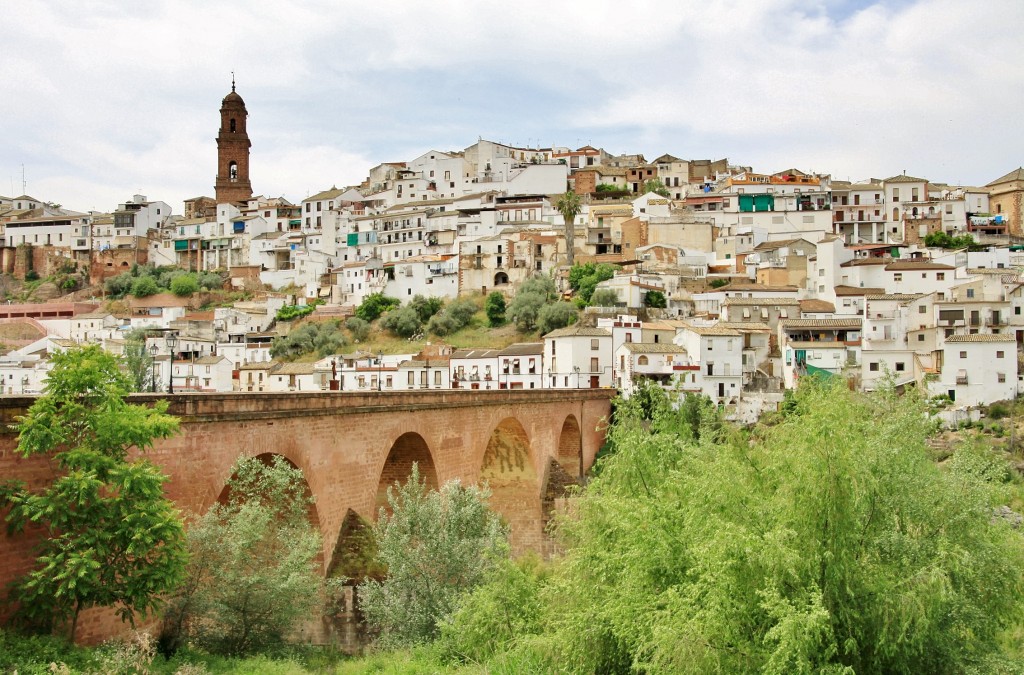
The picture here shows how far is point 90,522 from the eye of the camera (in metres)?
11.8

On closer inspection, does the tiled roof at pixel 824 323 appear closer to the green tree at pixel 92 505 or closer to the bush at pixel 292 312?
the bush at pixel 292 312

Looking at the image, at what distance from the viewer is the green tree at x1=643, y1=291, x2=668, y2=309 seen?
210 feet

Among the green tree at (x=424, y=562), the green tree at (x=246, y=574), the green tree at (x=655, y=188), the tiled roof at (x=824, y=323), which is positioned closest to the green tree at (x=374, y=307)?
the green tree at (x=655, y=188)

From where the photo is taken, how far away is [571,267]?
242 feet

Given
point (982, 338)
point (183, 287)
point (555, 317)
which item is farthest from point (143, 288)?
point (982, 338)

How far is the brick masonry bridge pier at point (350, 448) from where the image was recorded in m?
14.3

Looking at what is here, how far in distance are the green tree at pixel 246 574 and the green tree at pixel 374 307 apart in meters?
60.9

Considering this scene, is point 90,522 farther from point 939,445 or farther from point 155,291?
point 155,291

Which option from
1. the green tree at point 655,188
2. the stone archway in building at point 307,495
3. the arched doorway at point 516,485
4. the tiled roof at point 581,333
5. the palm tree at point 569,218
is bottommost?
the arched doorway at point 516,485

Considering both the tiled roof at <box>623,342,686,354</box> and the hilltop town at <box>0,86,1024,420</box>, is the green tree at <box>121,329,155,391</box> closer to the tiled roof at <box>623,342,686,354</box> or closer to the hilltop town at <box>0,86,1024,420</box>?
the hilltop town at <box>0,86,1024,420</box>

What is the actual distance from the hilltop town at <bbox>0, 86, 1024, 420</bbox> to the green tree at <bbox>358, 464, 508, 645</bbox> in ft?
59.3

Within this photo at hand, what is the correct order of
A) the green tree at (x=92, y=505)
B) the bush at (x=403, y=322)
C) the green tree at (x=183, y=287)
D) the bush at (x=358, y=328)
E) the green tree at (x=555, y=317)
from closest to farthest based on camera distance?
the green tree at (x=92, y=505), the green tree at (x=555, y=317), the bush at (x=403, y=322), the bush at (x=358, y=328), the green tree at (x=183, y=287)

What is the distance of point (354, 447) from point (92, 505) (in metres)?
8.10

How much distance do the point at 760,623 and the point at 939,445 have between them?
32127 mm
